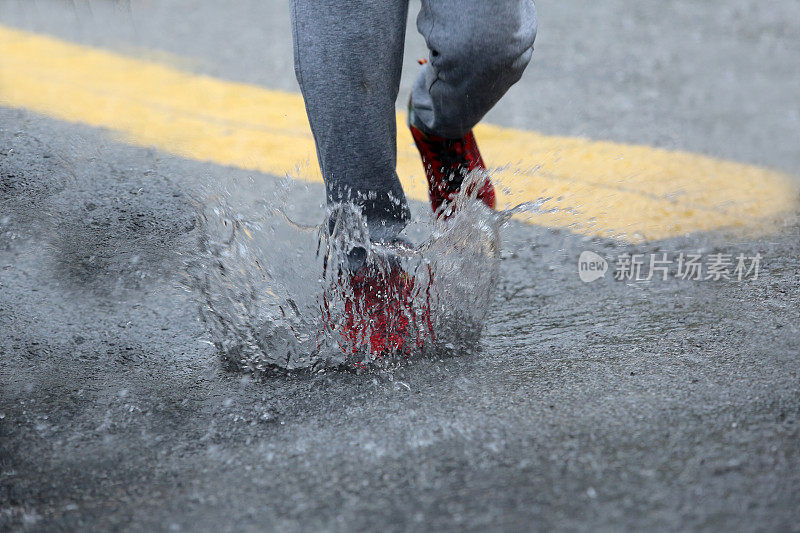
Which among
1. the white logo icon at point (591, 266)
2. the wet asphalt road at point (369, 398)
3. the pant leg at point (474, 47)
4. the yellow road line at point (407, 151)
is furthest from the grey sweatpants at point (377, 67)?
the yellow road line at point (407, 151)

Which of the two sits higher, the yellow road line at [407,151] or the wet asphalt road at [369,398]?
the yellow road line at [407,151]

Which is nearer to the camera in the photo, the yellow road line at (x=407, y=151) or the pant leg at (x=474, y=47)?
the pant leg at (x=474, y=47)

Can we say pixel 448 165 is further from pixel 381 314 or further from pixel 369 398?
pixel 369 398

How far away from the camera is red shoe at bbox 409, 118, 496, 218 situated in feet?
5.98

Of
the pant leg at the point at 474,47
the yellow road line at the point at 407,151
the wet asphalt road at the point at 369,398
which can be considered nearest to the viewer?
the wet asphalt road at the point at 369,398

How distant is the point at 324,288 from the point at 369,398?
0.26 m

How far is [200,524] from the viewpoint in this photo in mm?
1089

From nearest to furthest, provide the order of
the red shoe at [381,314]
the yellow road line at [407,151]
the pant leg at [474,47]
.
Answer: the pant leg at [474,47], the red shoe at [381,314], the yellow road line at [407,151]

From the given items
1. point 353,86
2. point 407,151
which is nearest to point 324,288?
point 353,86

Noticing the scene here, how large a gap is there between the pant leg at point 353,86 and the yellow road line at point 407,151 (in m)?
0.80

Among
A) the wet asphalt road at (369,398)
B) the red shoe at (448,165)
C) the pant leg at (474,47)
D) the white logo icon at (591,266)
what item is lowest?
the wet asphalt road at (369,398)

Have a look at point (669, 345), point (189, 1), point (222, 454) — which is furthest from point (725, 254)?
point (189, 1)

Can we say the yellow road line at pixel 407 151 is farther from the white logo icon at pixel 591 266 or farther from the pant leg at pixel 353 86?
the pant leg at pixel 353 86

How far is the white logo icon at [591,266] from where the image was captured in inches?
76.3
